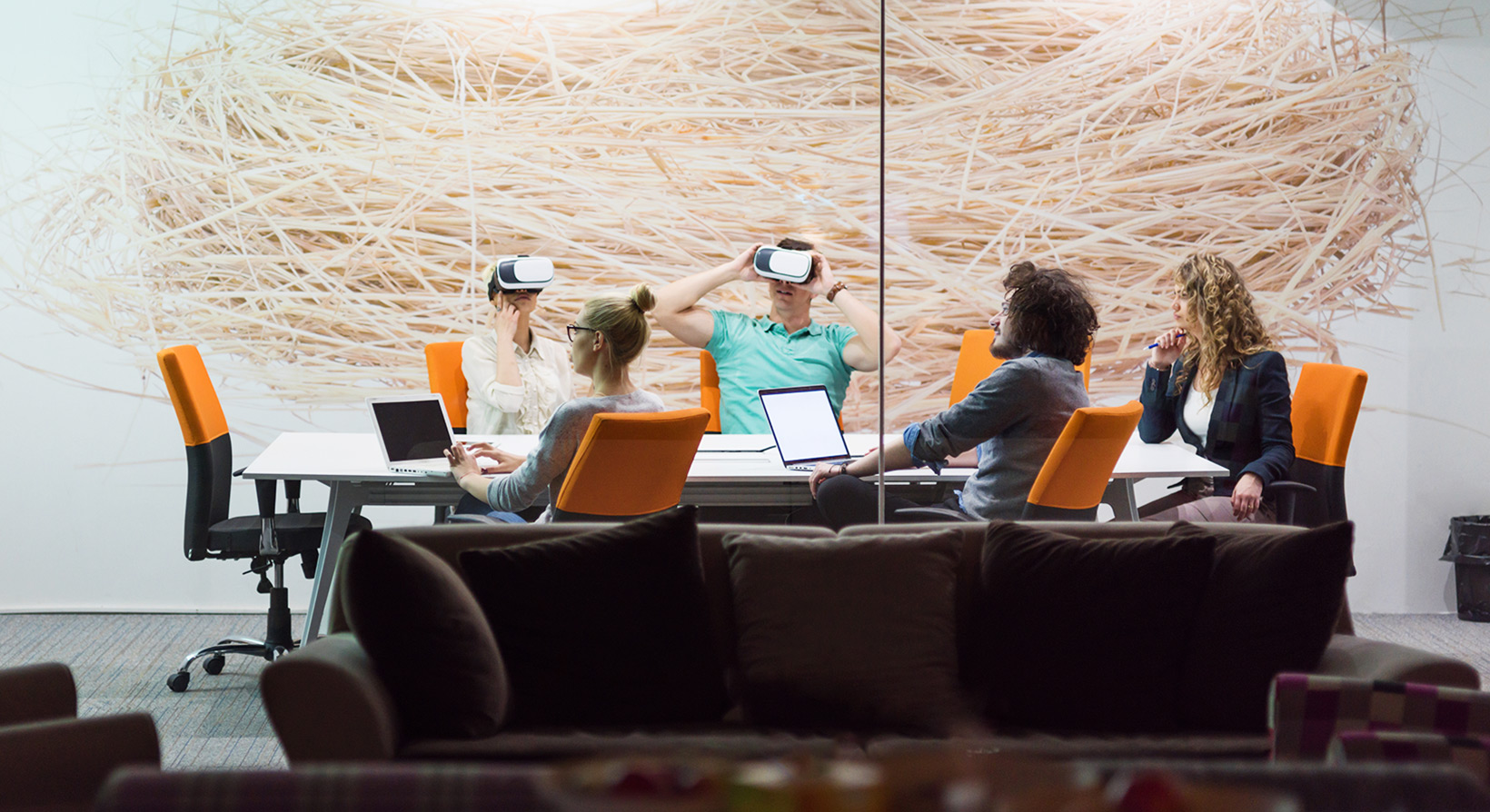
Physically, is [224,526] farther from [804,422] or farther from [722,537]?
[722,537]

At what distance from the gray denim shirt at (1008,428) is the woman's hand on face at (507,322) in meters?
1.42

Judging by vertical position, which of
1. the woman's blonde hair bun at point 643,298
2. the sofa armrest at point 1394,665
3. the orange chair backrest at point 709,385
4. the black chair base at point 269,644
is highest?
the woman's blonde hair bun at point 643,298

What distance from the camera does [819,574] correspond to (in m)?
2.42

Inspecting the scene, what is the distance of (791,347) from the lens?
351 cm

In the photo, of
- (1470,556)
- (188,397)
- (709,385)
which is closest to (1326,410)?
(1470,556)

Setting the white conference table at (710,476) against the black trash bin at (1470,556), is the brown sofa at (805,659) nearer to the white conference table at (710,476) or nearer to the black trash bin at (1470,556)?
the white conference table at (710,476)

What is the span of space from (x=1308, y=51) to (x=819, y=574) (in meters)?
2.32

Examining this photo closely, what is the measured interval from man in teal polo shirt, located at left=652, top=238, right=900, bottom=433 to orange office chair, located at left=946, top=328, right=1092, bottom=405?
7.8 inches

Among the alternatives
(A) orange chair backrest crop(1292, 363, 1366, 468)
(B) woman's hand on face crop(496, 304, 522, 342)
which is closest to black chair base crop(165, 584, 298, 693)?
(B) woman's hand on face crop(496, 304, 522, 342)

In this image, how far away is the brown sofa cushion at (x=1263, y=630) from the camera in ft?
7.58

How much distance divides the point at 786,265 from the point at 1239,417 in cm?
142

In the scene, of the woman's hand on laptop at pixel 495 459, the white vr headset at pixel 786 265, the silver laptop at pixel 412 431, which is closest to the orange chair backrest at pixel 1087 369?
the white vr headset at pixel 786 265

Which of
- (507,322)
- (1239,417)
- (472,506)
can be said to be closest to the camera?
(1239,417)

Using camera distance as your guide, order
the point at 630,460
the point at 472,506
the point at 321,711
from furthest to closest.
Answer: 1. the point at 472,506
2. the point at 630,460
3. the point at 321,711
